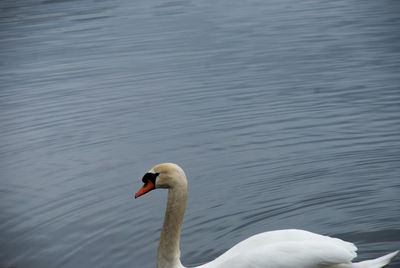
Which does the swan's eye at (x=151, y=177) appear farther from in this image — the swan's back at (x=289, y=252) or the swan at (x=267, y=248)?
the swan's back at (x=289, y=252)

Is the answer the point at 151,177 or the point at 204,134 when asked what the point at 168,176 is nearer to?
the point at 151,177

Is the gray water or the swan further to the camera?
the gray water

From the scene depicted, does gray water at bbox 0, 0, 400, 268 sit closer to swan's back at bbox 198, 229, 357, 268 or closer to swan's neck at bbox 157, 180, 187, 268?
swan's neck at bbox 157, 180, 187, 268

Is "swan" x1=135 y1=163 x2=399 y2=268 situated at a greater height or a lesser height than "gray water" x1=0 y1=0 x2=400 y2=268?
greater

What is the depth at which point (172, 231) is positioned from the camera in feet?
16.9

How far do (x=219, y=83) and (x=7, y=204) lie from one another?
479 centimetres

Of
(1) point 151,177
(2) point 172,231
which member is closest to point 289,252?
(2) point 172,231

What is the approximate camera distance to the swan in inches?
179

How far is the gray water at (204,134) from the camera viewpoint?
6289 millimetres

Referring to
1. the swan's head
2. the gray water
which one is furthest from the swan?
the gray water

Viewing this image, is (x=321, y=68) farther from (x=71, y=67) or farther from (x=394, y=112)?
(x=71, y=67)

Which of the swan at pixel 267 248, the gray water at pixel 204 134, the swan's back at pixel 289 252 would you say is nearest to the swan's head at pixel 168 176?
the swan at pixel 267 248

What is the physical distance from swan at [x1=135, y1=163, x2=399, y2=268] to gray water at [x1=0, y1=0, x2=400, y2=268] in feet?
2.03

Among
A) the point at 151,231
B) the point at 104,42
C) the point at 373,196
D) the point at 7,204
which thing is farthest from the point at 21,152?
the point at 104,42
